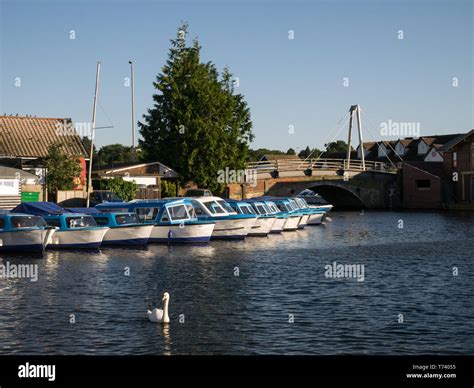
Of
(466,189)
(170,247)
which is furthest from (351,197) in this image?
(170,247)

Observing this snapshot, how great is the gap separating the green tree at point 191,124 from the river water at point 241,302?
37414 mm

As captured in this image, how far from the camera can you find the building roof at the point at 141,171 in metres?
74.9

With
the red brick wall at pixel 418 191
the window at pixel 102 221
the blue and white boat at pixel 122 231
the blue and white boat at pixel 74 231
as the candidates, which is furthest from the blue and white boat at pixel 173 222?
the red brick wall at pixel 418 191

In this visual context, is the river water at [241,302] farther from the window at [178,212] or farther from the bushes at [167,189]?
the bushes at [167,189]

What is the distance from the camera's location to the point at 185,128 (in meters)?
83.3

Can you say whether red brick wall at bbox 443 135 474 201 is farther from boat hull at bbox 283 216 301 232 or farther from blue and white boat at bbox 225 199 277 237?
blue and white boat at bbox 225 199 277 237

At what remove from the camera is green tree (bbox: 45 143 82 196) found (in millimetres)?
65375

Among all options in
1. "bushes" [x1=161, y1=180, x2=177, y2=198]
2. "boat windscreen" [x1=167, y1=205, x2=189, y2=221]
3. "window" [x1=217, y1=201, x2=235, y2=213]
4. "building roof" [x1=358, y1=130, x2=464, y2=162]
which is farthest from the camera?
"building roof" [x1=358, y1=130, x2=464, y2=162]

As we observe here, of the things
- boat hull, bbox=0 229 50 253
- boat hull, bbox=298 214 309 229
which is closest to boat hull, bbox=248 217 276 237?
boat hull, bbox=298 214 309 229

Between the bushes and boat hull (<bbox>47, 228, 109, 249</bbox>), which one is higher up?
the bushes

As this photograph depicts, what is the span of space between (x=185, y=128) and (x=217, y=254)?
42.0 meters

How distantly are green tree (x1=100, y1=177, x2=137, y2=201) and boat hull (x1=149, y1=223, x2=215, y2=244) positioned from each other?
24652mm

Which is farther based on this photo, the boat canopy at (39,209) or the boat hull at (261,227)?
the boat hull at (261,227)
